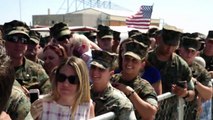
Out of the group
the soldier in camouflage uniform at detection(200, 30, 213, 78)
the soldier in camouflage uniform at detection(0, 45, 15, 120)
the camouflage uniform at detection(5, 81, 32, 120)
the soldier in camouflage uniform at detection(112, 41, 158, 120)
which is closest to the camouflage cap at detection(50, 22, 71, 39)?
the soldier in camouflage uniform at detection(112, 41, 158, 120)

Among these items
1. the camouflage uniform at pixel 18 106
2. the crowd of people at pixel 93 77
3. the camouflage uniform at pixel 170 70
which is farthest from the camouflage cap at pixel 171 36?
the camouflage uniform at pixel 18 106

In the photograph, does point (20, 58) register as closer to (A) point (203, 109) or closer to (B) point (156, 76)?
(B) point (156, 76)

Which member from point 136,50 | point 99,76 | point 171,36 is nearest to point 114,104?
point 99,76

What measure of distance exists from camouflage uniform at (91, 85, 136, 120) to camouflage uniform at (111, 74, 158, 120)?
1.16 ft

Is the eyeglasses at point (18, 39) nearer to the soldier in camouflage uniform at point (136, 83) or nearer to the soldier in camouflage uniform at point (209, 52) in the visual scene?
the soldier in camouflage uniform at point (136, 83)

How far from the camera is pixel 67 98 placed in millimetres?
2898

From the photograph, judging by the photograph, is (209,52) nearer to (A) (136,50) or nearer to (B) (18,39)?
(A) (136,50)

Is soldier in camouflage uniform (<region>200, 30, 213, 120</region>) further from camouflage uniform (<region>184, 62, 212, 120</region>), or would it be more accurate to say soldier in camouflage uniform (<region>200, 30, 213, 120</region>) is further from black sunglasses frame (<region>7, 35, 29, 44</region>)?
black sunglasses frame (<region>7, 35, 29, 44</region>)

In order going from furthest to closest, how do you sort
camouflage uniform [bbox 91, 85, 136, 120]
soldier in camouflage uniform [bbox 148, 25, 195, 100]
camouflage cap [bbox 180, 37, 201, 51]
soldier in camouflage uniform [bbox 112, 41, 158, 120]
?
camouflage cap [bbox 180, 37, 201, 51] → soldier in camouflage uniform [bbox 148, 25, 195, 100] → soldier in camouflage uniform [bbox 112, 41, 158, 120] → camouflage uniform [bbox 91, 85, 136, 120]

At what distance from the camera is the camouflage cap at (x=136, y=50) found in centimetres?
375

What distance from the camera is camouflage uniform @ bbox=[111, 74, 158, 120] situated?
3596 mm

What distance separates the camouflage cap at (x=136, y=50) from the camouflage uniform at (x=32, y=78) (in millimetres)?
837

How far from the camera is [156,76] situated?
404cm

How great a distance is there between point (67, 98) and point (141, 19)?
57.3 feet
